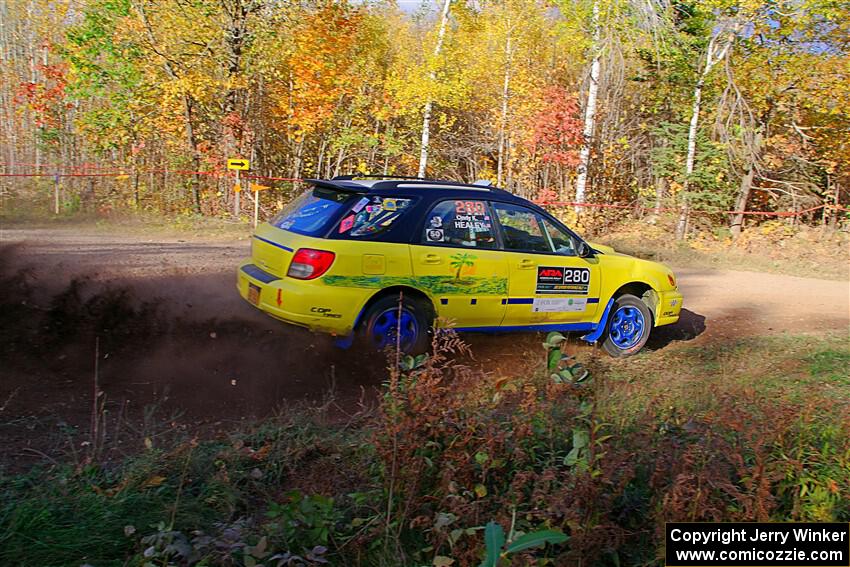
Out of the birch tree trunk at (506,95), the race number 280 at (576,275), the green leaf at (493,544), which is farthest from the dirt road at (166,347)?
the birch tree trunk at (506,95)

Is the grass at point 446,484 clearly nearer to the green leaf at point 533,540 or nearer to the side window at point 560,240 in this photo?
the green leaf at point 533,540

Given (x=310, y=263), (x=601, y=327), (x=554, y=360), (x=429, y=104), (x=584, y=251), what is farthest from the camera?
(x=429, y=104)

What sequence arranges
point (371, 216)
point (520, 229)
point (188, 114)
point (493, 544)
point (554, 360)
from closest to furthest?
point (493, 544), point (554, 360), point (371, 216), point (520, 229), point (188, 114)

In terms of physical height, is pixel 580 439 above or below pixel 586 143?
below

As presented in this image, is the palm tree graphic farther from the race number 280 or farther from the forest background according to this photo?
the forest background

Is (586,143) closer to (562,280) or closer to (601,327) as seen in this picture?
(601,327)

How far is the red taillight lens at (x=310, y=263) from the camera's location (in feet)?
21.3

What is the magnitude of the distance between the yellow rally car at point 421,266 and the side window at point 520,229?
11 mm

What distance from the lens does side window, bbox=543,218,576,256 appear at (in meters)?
7.68

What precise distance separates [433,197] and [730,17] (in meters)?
16.4

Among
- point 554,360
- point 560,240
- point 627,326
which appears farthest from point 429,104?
point 554,360

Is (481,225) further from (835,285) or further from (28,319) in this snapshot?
(835,285)

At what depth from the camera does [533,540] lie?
303 cm

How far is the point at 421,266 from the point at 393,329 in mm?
655
